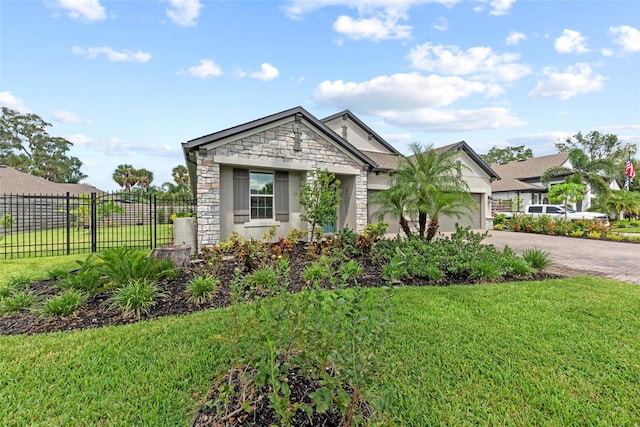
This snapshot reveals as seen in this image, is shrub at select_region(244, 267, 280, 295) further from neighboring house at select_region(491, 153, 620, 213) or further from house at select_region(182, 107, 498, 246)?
neighboring house at select_region(491, 153, 620, 213)

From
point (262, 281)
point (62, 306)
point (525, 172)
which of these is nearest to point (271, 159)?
point (262, 281)

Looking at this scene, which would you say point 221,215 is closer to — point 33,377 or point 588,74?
point 33,377

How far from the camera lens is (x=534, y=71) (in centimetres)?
1150

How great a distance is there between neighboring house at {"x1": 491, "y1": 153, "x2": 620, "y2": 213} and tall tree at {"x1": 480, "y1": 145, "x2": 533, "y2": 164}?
17.7 m

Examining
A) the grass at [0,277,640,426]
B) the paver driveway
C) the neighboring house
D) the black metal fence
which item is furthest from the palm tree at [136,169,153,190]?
the paver driveway

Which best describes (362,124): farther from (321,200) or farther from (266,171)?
(321,200)

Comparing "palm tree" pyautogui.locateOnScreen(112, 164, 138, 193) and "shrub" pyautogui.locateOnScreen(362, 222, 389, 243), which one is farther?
"palm tree" pyautogui.locateOnScreen(112, 164, 138, 193)

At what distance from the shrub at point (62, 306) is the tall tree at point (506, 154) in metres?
58.1

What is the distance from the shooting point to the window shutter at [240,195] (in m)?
10.0

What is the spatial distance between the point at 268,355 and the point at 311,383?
1.57 feet

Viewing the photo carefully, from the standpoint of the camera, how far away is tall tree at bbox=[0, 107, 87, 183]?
124ft

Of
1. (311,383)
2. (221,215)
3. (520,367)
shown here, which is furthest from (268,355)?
(221,215)

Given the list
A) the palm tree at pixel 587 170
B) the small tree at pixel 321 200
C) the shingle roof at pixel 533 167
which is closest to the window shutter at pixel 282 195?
the small tree at pixel 321 200

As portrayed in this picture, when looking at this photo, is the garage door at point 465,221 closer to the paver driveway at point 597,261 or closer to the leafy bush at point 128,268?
the paver driveway at point 597,261
